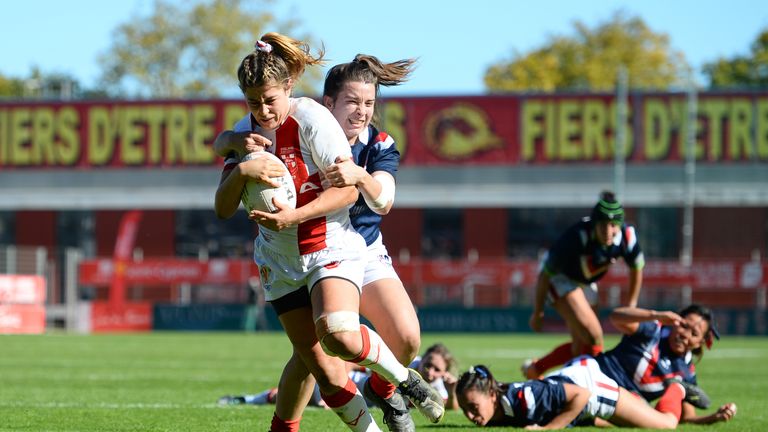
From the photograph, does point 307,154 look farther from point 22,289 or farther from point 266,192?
point 22,289

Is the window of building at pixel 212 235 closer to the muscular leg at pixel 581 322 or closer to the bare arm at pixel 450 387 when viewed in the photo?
the muscular leg at pixel 581 322

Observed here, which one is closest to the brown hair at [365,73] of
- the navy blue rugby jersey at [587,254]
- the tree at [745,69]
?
the navy blue rugby jersey at [587,254]

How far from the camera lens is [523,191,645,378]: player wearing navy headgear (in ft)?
34.6

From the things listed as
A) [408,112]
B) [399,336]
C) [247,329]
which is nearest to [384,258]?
[399,336]

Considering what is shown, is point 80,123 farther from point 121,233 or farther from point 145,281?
point 145,281

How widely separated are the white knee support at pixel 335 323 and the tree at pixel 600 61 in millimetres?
57099

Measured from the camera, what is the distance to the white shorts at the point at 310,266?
6.14 meters

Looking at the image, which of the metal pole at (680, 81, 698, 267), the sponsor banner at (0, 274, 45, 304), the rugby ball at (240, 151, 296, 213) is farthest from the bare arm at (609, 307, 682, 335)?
the metal pole at (680, 81, 698, 267)

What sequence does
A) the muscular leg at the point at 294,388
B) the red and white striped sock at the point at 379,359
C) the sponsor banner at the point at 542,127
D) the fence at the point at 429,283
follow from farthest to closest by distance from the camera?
the sponsor banner at the point at 542,127, the fence at the point at 429,283, the muscular leg at the point at 294,388, the red and white striped sock at the point at 379,359

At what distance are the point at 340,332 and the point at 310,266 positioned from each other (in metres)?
0.39

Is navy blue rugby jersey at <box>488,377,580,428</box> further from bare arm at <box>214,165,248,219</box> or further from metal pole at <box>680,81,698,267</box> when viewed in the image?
metal pole at <box>680,81,698,267</box>

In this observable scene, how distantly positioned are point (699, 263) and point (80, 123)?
21.2m

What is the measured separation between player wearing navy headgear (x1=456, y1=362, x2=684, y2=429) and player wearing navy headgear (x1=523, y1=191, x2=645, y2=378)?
6.67ft

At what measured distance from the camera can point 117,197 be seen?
42000mm
